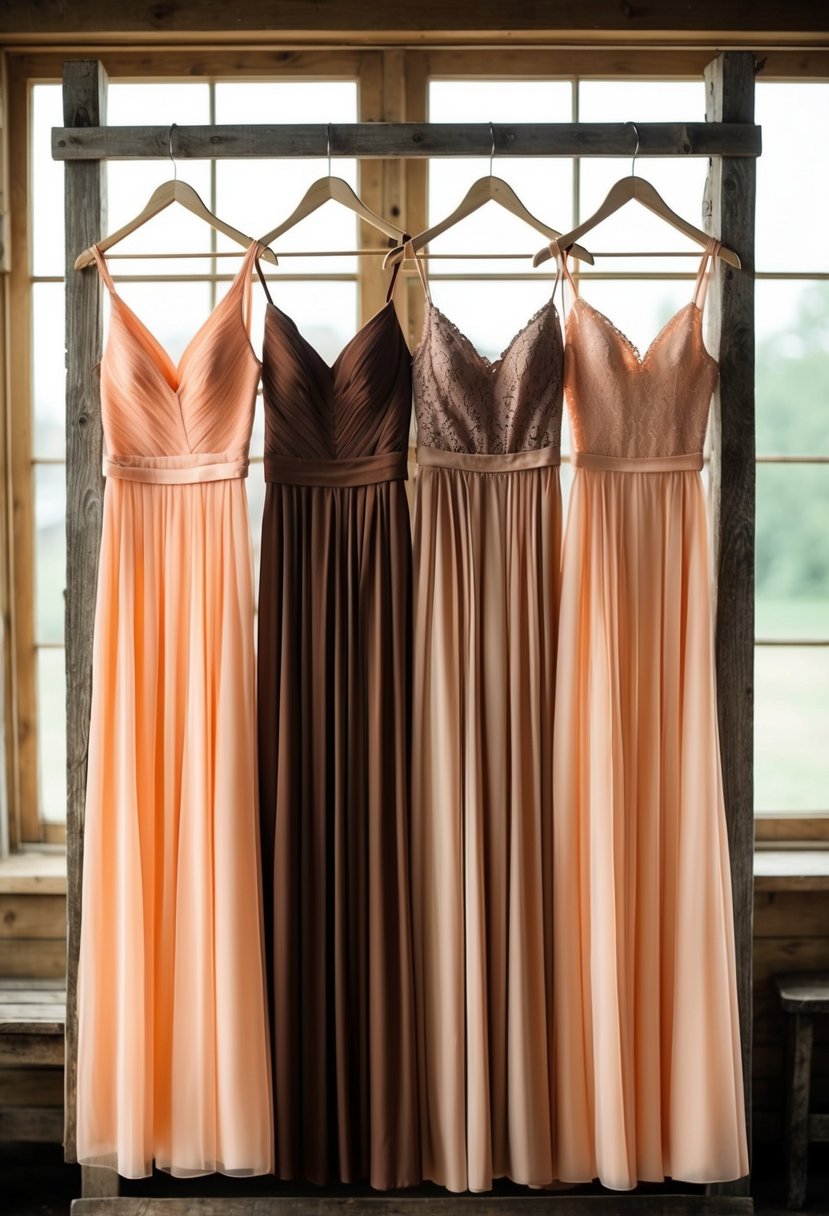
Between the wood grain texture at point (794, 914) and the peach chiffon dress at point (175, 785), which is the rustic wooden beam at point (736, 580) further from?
the peach chiffon dress at point (175, 785)

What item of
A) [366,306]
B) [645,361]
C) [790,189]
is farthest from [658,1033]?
[790,189]

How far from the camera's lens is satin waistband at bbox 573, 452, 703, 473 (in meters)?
1.78

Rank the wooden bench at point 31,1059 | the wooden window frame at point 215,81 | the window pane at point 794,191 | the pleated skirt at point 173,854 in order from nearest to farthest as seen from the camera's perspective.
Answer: the pleated skirt at point 173,854 < the wooden bench at point 31,1059 < the wooden window frame at point 215,81 < the window pane at point 794,191

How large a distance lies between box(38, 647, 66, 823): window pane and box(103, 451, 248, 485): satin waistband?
2.59 feet

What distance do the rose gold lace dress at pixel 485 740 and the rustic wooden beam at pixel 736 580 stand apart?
35cm

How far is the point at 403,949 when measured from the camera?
1.71 m

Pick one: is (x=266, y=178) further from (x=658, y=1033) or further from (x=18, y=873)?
(x=658, y=1033)

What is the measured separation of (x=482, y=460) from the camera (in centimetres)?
177

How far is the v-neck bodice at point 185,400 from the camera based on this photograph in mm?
1743

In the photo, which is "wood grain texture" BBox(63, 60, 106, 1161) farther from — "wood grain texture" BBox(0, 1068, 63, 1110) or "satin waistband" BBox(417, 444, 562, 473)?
"satin waistband" BBox(417, 444, 562, 473)

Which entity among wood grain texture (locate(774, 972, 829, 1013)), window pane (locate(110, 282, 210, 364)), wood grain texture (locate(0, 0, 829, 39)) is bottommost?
wood grain texture (locate(774, 972, 829, 1013))

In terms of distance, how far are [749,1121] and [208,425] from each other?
173 centimetres

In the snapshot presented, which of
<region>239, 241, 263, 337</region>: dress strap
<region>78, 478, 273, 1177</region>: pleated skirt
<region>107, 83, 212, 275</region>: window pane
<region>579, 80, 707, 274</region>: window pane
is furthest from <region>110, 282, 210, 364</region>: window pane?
<region>579, 80, 707, 274</region>: window pane

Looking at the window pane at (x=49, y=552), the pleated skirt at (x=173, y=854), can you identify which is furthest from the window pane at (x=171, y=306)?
the pleated skirt at (x=173, y=854)
